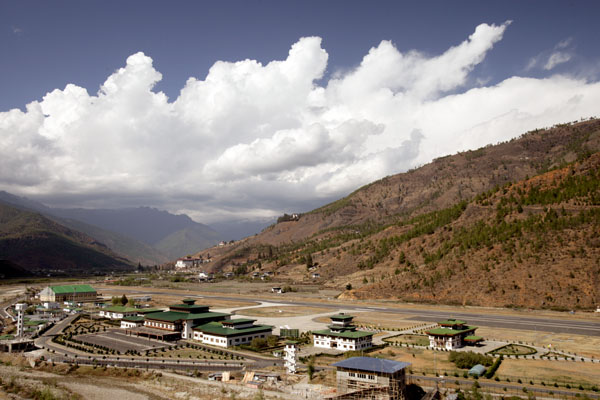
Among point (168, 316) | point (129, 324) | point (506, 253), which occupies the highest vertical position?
point (506, 253)

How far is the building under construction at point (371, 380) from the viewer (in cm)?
3684

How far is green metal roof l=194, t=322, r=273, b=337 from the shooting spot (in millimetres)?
62531

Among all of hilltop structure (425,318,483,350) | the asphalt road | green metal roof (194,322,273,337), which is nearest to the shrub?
hilltop structure (425,318,483,350)

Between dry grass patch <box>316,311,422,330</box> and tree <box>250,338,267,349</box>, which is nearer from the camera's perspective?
tree <box>250,338,267,349</box>

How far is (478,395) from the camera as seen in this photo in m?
36.0

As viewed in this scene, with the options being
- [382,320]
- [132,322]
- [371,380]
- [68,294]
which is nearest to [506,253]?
[382,320]

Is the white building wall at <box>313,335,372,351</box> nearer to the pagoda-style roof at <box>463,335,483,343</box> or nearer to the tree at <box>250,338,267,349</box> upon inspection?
the tree at <box>250,338,267,349</box>

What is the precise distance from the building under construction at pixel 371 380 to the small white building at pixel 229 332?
2670 cm

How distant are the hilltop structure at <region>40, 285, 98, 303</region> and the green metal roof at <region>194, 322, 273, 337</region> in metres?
68.1

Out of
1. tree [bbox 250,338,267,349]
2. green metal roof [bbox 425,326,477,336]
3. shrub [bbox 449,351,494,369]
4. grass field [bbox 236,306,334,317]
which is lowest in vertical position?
grass field [bbox 236,306,334,317]

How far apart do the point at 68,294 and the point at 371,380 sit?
106606 mm

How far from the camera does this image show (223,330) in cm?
6372

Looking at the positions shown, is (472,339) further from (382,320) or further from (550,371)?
(382,320)

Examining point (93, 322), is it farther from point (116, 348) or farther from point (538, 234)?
point (538, 234)
